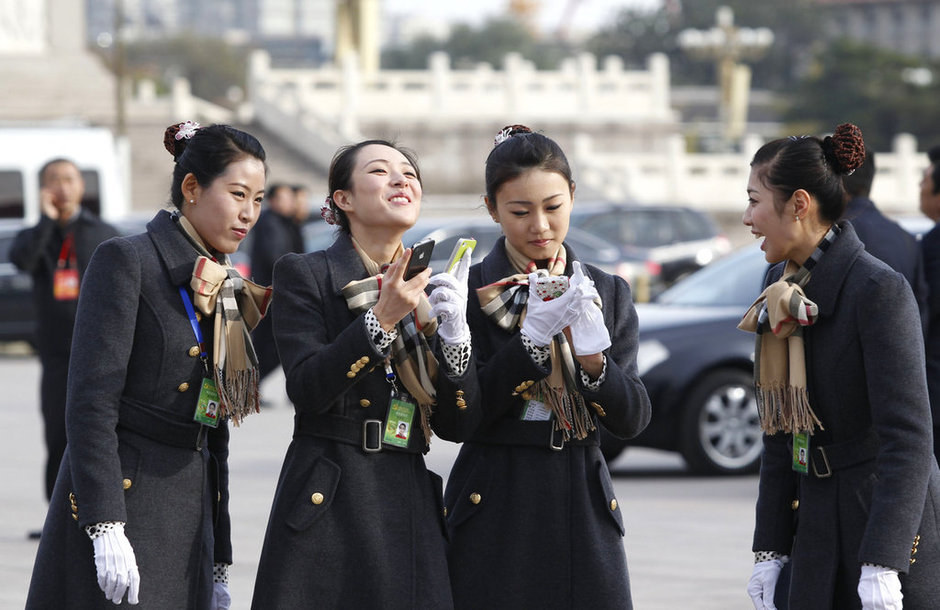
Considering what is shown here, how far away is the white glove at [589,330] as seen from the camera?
160 inches

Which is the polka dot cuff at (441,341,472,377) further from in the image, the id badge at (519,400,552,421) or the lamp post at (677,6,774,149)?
the lamp post at (677,6,774,149)

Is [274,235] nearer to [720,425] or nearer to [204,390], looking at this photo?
[720,425]

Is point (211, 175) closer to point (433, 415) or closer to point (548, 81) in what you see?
point (433, 415)

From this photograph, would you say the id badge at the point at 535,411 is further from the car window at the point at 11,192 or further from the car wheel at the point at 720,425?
the car window at the point at 11,192

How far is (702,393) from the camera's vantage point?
10156 mm

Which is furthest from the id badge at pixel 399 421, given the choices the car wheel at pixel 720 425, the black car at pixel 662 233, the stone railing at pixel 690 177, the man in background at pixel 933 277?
the stone railing at pixel 690 177

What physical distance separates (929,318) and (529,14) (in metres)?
126

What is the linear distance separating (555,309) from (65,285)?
443 centimetres

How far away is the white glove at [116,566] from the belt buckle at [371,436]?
0.60 m

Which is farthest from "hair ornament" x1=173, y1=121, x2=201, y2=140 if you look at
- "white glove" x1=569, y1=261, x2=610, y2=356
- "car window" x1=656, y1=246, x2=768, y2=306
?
"car window" x1=656, y1=246, x2=768, y2=306

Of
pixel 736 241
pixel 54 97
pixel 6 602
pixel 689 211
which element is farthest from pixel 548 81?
pixel 6 602

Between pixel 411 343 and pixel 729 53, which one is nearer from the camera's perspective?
pixel 411 343

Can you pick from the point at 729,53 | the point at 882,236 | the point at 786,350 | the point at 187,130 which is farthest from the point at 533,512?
the point at 729,53

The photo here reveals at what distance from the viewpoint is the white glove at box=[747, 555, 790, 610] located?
4.12 m
